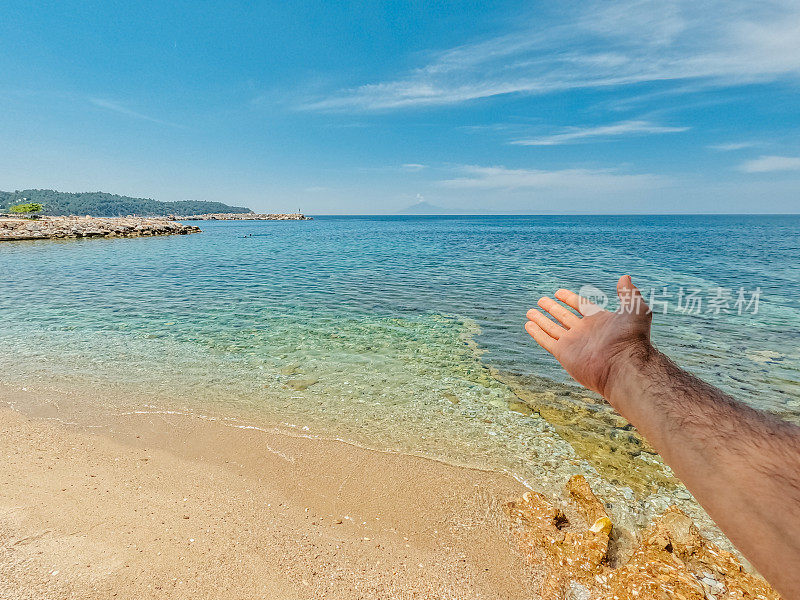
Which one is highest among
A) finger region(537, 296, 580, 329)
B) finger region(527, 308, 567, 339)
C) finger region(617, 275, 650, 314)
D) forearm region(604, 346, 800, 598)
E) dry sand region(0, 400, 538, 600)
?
finger region(617, 275, 650, 314)

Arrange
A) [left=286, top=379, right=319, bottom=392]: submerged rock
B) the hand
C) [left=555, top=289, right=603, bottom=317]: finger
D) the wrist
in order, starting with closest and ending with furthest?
the wrist, the hand, [left=555, top=289, right=603, bottom=317]: finger, [left=286, top=379, right=319, bottom=392]: submerged rock

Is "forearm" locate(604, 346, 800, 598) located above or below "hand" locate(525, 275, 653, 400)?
below

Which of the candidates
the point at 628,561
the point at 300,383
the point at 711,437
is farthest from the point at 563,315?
the point at 300,383

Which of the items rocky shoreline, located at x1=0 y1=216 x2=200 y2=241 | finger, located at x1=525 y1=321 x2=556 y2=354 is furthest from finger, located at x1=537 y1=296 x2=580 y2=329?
rocky shoreline, located at x1=0 y1=216 x2=200 y2=241

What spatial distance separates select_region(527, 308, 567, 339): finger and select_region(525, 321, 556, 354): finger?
0.04 metres

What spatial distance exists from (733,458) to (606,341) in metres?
1.06

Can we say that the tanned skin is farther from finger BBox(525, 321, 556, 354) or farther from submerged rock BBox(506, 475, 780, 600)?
submerged rock BBox(506, 475, 780, 600)

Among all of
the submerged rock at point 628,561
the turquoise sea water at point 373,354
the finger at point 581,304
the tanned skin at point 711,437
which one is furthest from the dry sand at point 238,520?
the finger at point 581,304

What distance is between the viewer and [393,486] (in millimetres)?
5645

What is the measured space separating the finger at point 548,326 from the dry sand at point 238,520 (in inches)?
108

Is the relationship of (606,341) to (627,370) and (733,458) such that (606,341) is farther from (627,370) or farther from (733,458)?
(733,458)

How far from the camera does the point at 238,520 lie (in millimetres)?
4812

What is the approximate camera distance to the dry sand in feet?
12.9

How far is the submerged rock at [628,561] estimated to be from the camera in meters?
3.76
